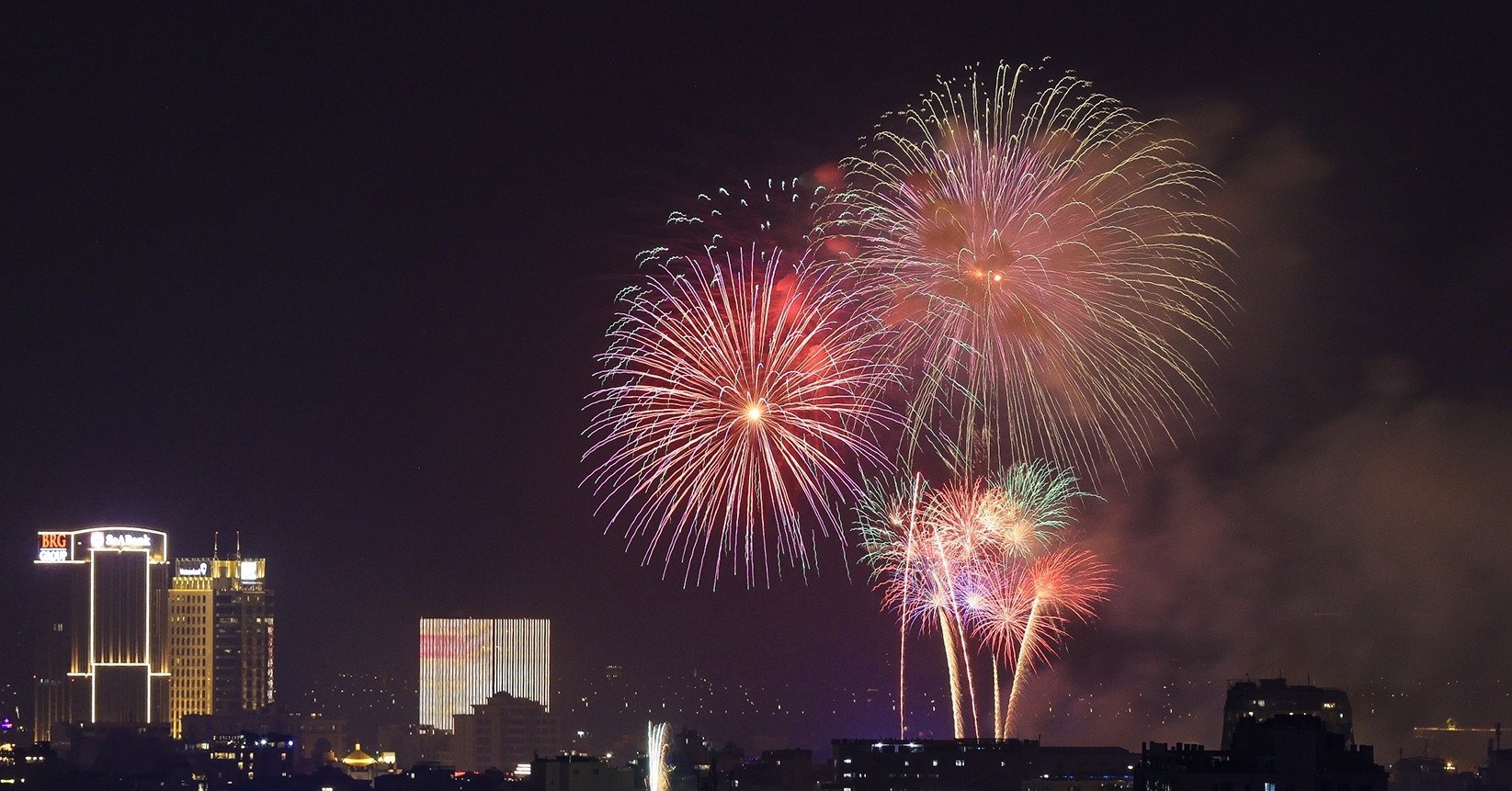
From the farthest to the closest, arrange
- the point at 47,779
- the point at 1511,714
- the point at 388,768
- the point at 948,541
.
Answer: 1. the point at 388,768
2. the point at 47,779
3. the point at 1511,714
4. the point at 948,541

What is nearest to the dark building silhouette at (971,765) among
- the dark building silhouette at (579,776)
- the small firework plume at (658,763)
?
the small firework plume at (658,763)

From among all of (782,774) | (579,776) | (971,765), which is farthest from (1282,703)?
(579,776)

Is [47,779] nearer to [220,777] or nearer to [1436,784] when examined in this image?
[220,777]

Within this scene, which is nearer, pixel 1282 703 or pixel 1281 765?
pixel 1281 765

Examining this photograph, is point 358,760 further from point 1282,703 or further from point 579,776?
point 1282,703

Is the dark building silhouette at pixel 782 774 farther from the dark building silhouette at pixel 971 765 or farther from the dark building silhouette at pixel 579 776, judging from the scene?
the dark building silhouette at pixel 579 776

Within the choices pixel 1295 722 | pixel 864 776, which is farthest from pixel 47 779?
pixel 1295 722
